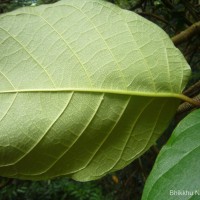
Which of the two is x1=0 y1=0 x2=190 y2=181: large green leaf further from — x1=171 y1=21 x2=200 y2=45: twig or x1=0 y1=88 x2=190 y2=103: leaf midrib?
x1=171 y1=21 x2=200 y2=45: twig

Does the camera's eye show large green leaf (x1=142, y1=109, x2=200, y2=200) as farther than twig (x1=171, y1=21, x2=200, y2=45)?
No

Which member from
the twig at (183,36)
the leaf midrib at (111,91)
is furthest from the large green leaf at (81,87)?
the twig at (183,36)

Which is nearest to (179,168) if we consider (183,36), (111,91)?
(111,91)

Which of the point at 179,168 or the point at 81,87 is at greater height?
the point at 81,87

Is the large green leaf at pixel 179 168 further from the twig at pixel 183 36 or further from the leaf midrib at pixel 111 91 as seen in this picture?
the twig at pixel 183 36

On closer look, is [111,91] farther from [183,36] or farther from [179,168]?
[183,36]

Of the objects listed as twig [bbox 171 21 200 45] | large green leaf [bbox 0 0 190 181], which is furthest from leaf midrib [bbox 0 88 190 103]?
twig [bbox 171 21 200 45]
